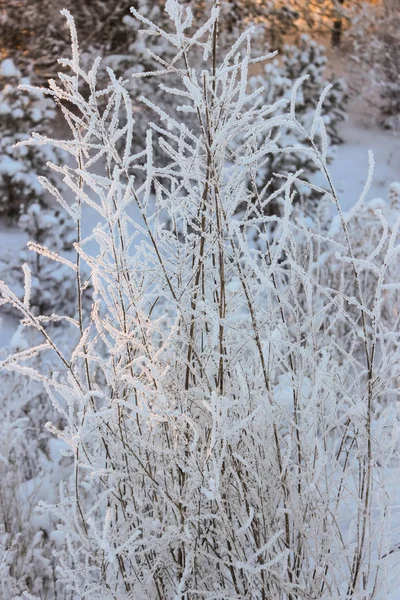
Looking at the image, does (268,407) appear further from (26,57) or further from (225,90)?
(26,57)

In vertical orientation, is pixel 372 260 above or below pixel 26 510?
above

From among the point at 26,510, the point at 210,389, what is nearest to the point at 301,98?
the point at 26,510

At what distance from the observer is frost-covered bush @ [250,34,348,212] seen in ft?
13.6

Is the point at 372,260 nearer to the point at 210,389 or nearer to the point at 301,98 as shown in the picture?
the point at 210,389

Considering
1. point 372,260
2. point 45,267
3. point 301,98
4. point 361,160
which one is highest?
point 301,98

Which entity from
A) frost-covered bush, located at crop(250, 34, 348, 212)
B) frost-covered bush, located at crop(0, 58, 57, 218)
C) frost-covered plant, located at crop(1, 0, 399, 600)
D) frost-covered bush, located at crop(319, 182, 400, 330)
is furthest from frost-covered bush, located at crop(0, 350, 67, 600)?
frost-covered bush, located at crop(250, 34, 348, 212)

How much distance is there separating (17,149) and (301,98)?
1966mm

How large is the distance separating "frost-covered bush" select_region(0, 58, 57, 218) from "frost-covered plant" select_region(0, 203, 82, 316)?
335mm

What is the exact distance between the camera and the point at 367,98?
18.0 feet

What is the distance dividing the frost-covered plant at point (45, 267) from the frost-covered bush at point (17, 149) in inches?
13.2

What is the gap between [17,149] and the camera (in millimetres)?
4035

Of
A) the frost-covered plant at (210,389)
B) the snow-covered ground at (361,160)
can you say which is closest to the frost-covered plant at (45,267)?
the snow-covered ground at (361,160)

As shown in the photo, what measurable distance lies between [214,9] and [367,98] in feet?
17.4

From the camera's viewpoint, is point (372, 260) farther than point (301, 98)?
No
